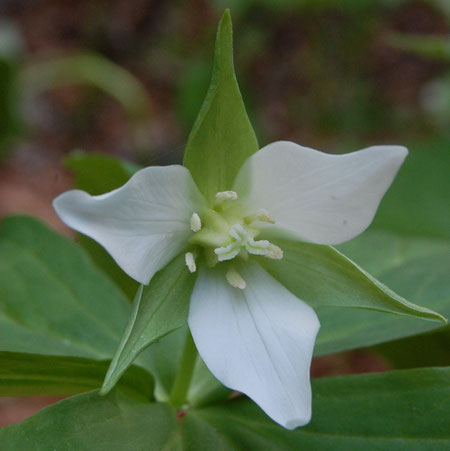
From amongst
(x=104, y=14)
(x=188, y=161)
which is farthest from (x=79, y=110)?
(x=188, y=161)

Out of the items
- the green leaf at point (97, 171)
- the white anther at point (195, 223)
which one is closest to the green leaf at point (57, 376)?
the white anther at point (195, 223)

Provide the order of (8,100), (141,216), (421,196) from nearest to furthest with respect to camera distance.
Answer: (141,216) → (421,196) → (8,100)

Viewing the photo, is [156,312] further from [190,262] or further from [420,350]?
[420,350]

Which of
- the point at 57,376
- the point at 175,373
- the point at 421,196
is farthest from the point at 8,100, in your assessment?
the point at 57,376

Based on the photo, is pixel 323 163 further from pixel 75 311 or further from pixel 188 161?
pixel 75 311

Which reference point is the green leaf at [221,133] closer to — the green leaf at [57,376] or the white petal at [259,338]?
the white petal at [259,338]

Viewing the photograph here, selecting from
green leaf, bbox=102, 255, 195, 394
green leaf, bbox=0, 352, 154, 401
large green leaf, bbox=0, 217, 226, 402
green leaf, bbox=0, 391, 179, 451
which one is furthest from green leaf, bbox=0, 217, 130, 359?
green leaf, bbox=102, 255, 195, 394
